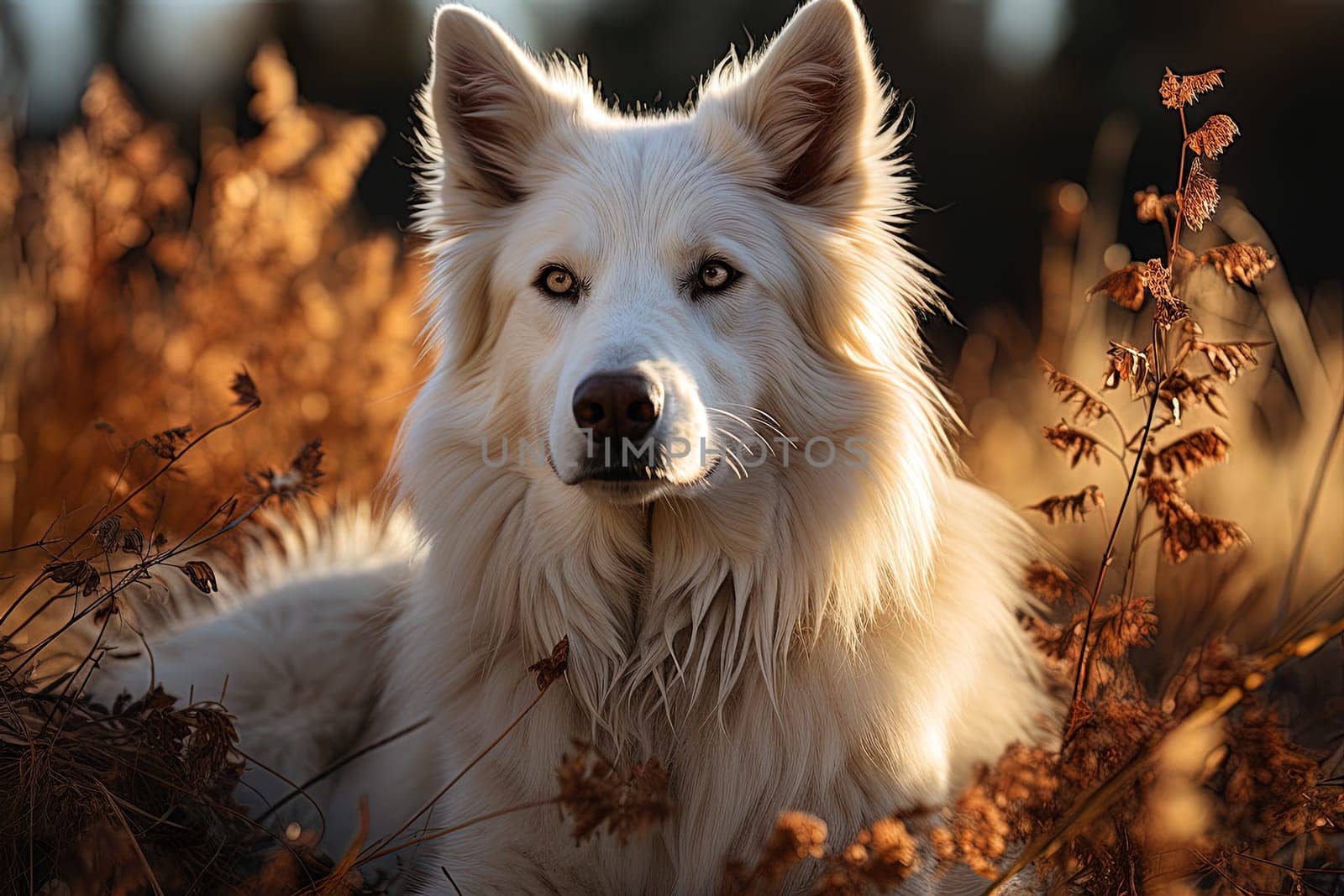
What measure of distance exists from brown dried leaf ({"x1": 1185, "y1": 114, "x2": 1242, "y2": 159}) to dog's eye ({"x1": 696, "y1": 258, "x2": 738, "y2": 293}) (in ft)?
3.89

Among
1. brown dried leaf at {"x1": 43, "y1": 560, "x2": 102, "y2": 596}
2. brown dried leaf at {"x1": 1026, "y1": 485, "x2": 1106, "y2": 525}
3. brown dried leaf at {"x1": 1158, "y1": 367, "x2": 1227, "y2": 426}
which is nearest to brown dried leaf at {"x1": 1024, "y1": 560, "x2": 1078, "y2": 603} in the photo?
brown dried leaf at {"x1": 1026, "y1": 485, "x2": 1106, "y2": 525}

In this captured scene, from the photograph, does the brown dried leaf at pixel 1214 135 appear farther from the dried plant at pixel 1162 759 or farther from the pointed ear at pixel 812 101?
the pointed ear at pixel 812 101

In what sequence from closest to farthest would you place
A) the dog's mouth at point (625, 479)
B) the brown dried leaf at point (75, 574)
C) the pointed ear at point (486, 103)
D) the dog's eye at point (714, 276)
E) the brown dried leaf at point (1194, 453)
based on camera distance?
the brown dried leaf at point (75, 574) → the dog's mouth at point (625, 479) → the brown dried leaf at point (1194, 453) → the dog's eye at point (714, 276) → the pointed ear at point (486, 103)

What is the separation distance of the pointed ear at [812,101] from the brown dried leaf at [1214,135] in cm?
91

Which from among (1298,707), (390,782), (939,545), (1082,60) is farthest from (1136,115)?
(390,782)

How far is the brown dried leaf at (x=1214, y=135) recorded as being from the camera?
7.97 ft

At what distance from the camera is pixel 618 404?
2408 millimetres

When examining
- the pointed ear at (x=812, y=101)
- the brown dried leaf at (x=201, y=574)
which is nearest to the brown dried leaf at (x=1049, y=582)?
the pointed ear at (x=812, y=101)

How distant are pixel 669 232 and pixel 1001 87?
11.1 m

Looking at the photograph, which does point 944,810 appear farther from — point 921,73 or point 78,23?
point 921,73

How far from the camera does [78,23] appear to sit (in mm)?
6090

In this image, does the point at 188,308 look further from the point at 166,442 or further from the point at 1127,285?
the point at 1127,285

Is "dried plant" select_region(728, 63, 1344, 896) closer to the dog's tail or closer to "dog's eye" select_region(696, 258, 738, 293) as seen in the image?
"dog's eye" select_region(696, 258, 738, 293)

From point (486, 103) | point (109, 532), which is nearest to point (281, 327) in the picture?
point (486, 103)
